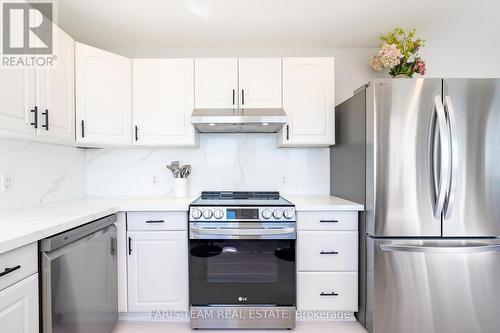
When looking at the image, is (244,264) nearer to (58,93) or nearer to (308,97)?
(308,97)

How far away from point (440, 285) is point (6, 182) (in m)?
2.95

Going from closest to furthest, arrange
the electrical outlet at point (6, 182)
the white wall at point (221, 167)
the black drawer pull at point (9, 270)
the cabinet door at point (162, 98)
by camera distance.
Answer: the black drawer pull at point (9, 270) < the electrical outlet at point (6, 182) < the cabinet door at point (162, 98) < the white wall at point (221, 167)

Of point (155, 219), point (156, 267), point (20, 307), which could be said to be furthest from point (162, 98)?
point (20, 307)

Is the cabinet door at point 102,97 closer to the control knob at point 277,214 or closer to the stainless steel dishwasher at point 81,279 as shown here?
the stainless steel dishwasher at point 81,279

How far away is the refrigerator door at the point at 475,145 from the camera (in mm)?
1765

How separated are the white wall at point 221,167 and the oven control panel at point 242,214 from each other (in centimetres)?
72

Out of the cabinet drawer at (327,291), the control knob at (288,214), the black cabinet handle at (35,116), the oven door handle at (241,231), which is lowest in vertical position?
the cabinet drawer at (327,291)

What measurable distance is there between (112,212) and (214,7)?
164cm

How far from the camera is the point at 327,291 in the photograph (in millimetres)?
2020

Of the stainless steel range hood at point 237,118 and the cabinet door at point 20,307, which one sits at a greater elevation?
the stainless steel range hood at point 237,118

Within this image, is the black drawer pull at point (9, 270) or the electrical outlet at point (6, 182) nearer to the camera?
the black drawer pull at point (9, 270)

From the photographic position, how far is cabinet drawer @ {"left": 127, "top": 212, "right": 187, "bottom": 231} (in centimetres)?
199

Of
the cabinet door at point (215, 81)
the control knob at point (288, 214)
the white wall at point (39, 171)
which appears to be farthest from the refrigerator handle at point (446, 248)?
the white wall at point (39, 171)

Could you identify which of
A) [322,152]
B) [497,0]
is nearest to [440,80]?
[497,0]
